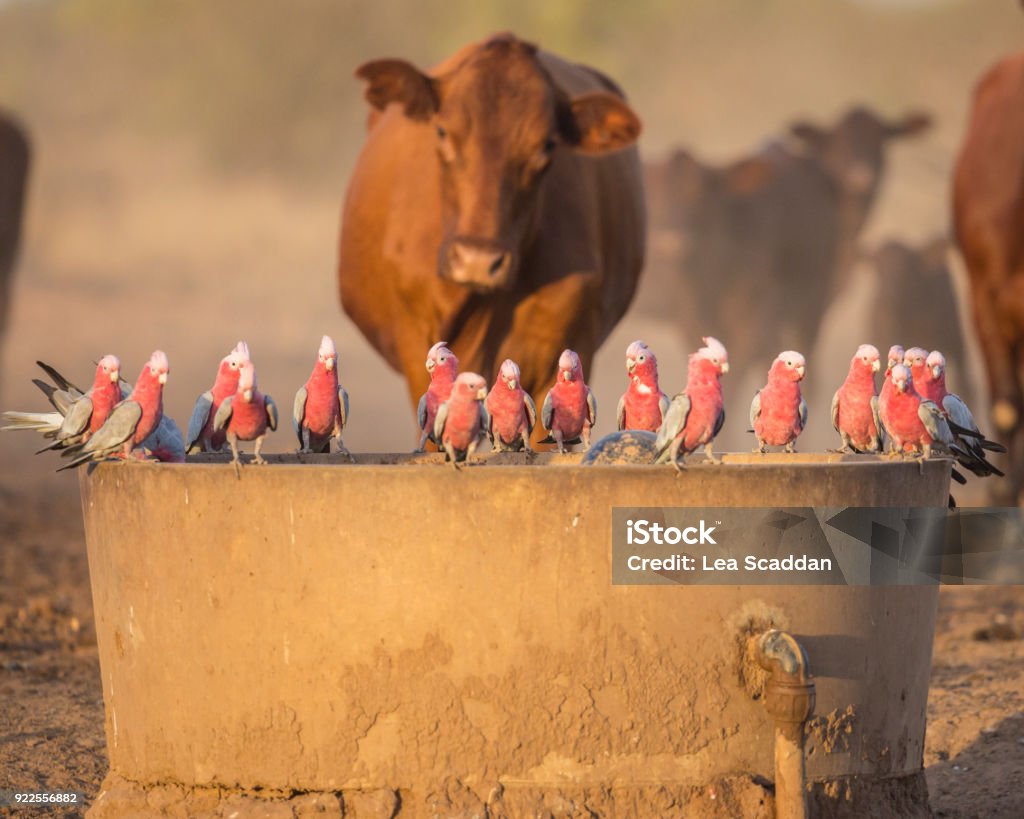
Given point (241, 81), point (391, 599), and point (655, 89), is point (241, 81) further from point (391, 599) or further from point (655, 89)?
point (391, 599)

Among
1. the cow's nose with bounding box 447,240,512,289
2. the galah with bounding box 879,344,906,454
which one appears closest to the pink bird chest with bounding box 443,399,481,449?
the galah with bounding box 879,344,906,454

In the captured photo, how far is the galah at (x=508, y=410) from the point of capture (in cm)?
439

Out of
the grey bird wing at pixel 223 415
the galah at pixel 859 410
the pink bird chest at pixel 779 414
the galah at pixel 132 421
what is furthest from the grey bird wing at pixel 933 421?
the galah at pixel 132 421

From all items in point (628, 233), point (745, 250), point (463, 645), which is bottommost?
point (463, 645)

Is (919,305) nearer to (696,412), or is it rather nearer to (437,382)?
(437,382)

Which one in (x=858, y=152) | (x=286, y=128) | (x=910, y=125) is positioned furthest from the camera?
(x=286, y=128)

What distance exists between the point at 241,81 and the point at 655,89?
9936 millimetres

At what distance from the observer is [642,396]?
4.59m

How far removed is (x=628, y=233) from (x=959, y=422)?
330 cm

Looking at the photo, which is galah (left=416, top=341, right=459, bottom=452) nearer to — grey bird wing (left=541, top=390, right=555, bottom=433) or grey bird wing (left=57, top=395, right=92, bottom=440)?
grey bird wing (left=541, top=390, right=555, bottom=433)

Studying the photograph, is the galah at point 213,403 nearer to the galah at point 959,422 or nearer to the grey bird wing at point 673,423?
the grey bird wing at point 673,423

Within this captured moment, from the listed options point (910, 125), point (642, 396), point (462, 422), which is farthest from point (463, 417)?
point (910, 125)

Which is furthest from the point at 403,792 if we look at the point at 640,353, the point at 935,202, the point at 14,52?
the point at 14,52

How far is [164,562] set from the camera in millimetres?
3912
